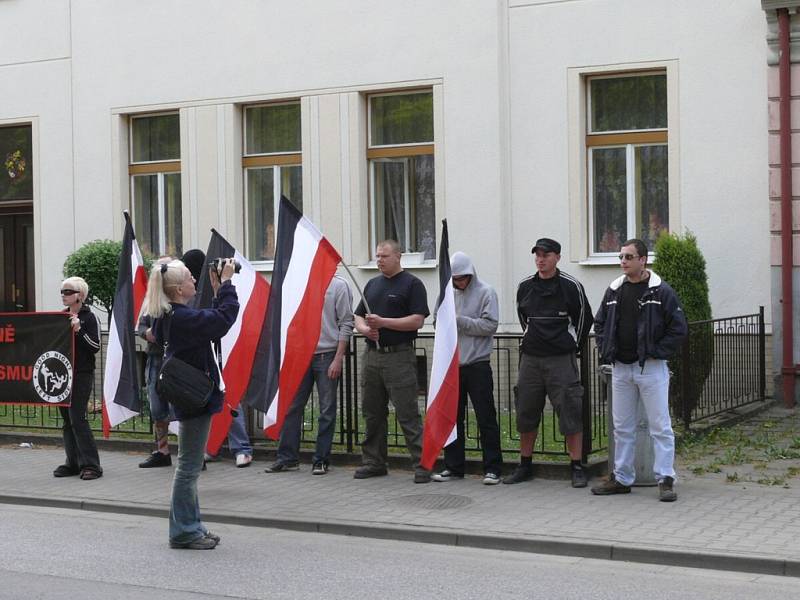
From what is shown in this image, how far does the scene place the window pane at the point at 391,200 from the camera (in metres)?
17.2

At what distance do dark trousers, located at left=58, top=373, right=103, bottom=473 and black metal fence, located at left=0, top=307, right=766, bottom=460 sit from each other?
1.69 m

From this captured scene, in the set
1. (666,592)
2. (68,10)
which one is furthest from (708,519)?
(68,10)

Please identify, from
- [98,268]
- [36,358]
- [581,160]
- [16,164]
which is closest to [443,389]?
[36,358]

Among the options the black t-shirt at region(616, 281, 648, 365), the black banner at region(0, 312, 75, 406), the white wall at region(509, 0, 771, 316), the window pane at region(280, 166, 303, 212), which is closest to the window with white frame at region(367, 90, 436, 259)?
the window pane at region(280, 166, 303, 212)

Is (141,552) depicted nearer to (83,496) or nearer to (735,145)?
(83,496)

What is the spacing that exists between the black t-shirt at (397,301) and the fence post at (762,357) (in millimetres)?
5276

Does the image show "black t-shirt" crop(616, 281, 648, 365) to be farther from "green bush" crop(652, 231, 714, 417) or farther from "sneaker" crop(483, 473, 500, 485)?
"green bush" crop(652, 231, 714, 417)

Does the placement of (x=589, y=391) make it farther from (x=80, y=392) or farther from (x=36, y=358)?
(x=36, y=358)

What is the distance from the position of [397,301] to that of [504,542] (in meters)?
2.87

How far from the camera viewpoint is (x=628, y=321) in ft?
32.8

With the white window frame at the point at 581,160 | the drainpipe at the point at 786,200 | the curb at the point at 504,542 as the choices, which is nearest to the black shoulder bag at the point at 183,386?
the curb at the point at 504,542

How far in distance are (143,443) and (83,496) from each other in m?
2.40

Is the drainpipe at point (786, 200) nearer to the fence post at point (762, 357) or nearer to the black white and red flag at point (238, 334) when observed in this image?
the fence post at point (762, 357)

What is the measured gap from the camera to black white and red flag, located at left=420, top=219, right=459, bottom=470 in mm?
10750
